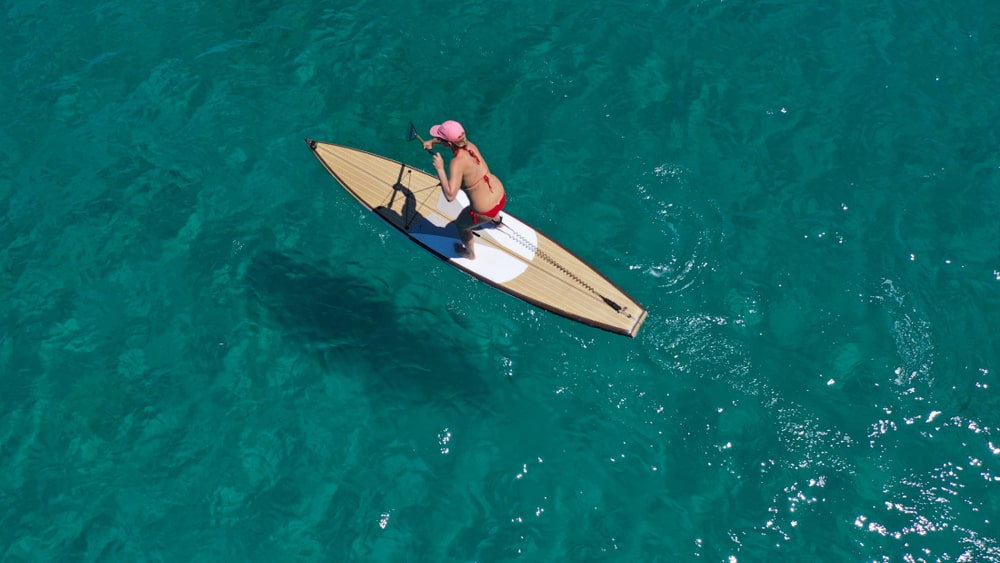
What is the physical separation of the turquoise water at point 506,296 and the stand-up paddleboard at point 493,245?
2.69 feet

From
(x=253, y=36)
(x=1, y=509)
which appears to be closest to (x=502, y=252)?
(x=253, y=36)

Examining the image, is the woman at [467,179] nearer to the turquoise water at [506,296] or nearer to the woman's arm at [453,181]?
the woman's arm at [453,181]

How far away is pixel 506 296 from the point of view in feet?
50.5

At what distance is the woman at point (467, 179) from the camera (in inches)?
490

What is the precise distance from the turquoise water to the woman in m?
1.89

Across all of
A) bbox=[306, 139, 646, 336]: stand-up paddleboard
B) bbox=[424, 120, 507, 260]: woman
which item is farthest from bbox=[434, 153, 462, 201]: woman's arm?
bbox=[306, 139, 646, 336]: stand-up paddleboard

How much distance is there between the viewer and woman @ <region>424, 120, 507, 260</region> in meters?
12.4

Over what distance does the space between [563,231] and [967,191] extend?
24.5 feet

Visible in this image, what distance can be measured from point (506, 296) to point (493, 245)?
0.99 m

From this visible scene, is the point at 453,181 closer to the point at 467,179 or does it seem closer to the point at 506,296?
the point at 467,179

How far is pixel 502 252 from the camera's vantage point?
14.9 metres

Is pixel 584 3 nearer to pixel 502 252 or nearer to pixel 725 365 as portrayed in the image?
pixel 502 252

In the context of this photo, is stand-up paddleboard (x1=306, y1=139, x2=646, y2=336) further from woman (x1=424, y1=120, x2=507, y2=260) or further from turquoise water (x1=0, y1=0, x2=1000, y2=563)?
turquoise water (x1=0, y1=0, x2=1000, y2=563)

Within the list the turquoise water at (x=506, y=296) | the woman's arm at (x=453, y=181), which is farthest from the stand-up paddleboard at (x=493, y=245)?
the woman's arm at (x=453, y=181)
